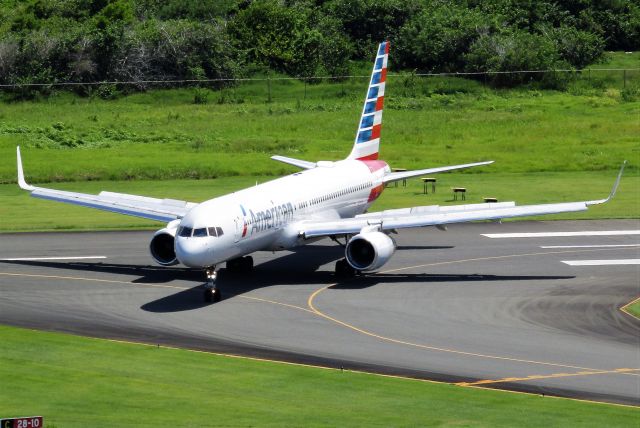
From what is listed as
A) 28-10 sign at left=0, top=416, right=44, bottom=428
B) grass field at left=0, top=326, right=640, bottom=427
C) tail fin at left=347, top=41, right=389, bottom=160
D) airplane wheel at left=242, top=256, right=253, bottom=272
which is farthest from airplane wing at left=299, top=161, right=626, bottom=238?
28-10 sign at left=0, top=416, right=44, bottom=428

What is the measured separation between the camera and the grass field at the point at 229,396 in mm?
35438

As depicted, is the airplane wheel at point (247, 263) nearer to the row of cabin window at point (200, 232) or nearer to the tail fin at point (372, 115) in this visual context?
the row of cabin window at point (200, 232)

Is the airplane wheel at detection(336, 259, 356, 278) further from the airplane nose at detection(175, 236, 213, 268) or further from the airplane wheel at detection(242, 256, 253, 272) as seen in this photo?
the airplane nose at detection(175, 236, 213, 268)

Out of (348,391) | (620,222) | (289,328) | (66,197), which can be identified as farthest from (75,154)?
(348,391)

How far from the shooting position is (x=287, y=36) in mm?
138625

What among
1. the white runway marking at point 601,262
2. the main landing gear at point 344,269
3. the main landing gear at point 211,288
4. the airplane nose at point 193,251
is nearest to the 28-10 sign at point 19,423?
the airplane nose at point 193,251

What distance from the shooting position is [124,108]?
124m

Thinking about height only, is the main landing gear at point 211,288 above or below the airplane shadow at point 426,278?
above

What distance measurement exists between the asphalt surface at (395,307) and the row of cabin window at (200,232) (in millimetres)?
3156

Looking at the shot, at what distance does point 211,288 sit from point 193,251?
9.16 ft

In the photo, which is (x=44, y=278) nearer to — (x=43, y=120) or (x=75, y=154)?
(x=75, y=154)

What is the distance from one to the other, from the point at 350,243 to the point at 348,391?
746 inches

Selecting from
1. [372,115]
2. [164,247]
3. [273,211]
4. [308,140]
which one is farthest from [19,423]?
[308,140]

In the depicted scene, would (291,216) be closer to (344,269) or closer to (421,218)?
(344,269)
